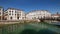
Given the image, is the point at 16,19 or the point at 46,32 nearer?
the point at 46,32

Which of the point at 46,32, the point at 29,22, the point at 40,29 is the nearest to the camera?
the point at 46,32

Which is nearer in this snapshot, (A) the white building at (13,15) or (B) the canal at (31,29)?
(B) the canal at (31,29)

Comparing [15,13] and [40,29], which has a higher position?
[15,13]

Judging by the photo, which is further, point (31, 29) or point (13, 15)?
point (13, 15)

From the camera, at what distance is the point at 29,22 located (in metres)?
4.68

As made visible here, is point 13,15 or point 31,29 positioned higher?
point 13,15

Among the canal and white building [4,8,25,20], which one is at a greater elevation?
white building [4,8,25,20]

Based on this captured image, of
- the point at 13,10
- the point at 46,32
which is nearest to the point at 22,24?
the point at 13,10

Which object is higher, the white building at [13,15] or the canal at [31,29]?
the white building at [13,15]

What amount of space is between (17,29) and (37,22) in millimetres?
770

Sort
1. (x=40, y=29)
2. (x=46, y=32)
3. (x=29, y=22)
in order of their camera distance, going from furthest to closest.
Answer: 1. (x=29, y=22)
2. (x=40, y=29)
3. (x=46, y=32)

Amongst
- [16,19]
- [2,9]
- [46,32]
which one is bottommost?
[46,32]

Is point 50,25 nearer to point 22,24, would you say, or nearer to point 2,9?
point 22,24

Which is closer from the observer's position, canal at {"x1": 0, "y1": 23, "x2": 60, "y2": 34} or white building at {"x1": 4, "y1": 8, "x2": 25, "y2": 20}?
canal at {"x1": 0, "y1": 23, "x2": 60, "y2": 34}
